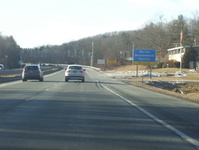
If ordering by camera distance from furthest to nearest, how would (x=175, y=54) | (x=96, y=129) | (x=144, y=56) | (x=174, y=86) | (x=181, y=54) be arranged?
(x=175, y=54) → (x=181, y=54) → (x=144, y=56) → (x=174, y=86) → (x=96, y=129)

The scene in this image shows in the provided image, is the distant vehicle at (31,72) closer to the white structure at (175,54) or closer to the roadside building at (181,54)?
the roadside building at (181,54)

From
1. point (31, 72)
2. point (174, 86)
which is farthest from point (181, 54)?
point (31, 72)

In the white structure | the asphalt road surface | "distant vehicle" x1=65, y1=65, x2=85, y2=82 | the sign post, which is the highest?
the white structure

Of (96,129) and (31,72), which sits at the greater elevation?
(31,72)

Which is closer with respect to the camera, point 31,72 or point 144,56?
Result: point 31,72

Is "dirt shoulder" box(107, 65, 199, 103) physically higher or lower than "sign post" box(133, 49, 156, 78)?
lower

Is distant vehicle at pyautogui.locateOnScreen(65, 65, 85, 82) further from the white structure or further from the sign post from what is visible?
the white structure

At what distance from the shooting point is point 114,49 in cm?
13775

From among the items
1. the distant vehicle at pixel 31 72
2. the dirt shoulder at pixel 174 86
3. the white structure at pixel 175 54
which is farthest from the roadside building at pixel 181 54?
the distant vehicle at pixel 31 72

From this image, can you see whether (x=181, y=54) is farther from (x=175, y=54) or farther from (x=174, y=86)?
(x=174, y=86)

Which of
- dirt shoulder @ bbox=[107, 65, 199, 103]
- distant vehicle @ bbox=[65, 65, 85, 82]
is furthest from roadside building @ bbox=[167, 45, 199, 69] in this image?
distant vehicle @ bbox=[65, 65, 85, 82]

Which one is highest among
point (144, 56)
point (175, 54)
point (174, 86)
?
point (175, 54)

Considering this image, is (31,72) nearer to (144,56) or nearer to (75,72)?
(75,72)

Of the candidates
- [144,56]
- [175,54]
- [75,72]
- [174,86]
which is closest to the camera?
[75,72]
